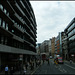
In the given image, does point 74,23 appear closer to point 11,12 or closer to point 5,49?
point 11,12

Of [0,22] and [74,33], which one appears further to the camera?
[74,33]

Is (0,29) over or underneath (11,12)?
underneath

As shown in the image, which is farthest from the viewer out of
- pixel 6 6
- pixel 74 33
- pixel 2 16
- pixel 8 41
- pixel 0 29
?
pixel 74 33

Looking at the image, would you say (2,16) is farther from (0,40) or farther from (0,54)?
(0,54)

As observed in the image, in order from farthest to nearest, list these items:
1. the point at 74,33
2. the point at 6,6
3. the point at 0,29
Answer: the point at 74,33 < the point at 6,6 < the point at 0,29

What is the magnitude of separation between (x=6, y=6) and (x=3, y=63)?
12627 millimetres

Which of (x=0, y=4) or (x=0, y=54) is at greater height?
(x=0, y=4)

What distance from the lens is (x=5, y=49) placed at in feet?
70.4

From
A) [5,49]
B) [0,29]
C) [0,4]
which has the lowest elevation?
[5,49]

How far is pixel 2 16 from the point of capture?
2081 centimetres

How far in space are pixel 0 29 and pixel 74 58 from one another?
45.4m

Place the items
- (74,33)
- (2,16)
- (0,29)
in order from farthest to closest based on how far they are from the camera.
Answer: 1. (74,33)
2. (2,16)
3. (0,29)

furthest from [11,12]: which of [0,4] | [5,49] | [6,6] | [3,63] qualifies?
[3,63]

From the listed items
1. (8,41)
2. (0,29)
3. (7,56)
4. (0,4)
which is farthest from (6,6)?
(7,56)
